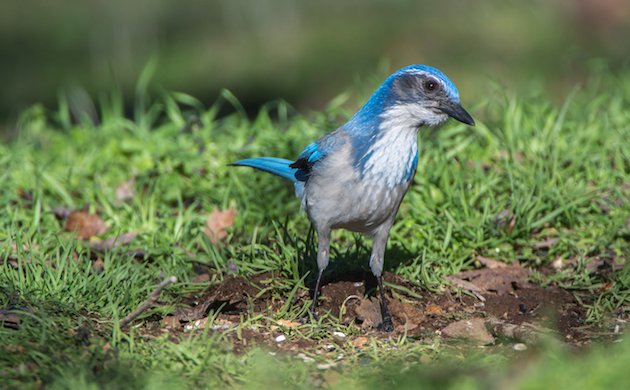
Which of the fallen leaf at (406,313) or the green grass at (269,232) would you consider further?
the fallen leaf at (406,313)

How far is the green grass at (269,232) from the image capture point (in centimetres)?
367

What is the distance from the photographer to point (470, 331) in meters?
4.27

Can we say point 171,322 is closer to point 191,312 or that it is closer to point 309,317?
point 191,312

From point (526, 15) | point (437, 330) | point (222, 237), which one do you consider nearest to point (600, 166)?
point (437, 330)

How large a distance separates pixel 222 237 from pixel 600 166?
2.29 m

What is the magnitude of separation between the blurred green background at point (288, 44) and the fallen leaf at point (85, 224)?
3537mm

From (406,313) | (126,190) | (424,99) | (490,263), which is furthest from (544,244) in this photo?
(126,190)

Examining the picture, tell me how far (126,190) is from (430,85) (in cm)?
235

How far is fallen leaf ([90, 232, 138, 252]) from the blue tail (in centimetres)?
83

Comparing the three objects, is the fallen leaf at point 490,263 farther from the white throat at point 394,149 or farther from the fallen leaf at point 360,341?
the fallen leaf at point 360,341

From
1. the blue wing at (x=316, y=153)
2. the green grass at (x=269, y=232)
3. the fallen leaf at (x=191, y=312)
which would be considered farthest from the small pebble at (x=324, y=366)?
the blue wing at (x=316, y=153)

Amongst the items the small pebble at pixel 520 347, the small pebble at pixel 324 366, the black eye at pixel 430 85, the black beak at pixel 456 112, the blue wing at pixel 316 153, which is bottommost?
the small pebble at pixel 520 347

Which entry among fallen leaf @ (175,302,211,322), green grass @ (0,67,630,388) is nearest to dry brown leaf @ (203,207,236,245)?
green grass @ (0,67,630,388)

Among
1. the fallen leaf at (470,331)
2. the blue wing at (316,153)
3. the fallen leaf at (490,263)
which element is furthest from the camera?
the fallen leaf at (490,263)
